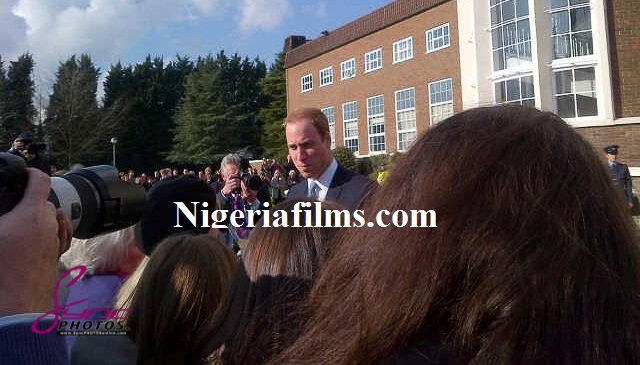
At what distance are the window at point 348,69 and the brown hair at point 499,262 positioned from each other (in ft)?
106

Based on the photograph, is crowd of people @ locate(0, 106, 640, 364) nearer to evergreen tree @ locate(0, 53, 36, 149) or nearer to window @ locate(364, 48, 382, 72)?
window @ locate(364, 48, 382, 72)

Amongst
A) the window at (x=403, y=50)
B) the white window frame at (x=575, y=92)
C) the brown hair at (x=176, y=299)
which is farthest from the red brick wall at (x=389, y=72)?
the brown hair at (x=176, y=299)

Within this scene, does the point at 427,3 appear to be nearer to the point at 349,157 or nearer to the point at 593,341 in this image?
the point at 349,157

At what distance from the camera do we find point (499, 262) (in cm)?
82

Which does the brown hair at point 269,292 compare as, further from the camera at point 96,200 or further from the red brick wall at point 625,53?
the red brick wall at point 625,53

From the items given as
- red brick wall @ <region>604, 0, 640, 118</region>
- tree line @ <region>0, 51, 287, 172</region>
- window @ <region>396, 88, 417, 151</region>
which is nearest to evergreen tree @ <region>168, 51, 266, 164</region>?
tree line @ <region>0, 51, 287, 172</region>

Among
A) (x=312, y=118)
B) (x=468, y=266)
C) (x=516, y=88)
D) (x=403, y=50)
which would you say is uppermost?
(x=403, y=50)

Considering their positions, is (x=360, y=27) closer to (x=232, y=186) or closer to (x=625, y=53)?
(x=625, y=53)

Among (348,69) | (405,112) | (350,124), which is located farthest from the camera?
(350,124)

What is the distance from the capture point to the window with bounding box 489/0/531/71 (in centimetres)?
2062

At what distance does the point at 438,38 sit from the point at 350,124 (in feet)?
30.4

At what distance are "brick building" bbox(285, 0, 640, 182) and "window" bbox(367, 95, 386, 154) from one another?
63mm

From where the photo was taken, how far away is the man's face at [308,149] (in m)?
3.45

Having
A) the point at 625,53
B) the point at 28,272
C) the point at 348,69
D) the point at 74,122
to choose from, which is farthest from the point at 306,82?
the point at 28,272
